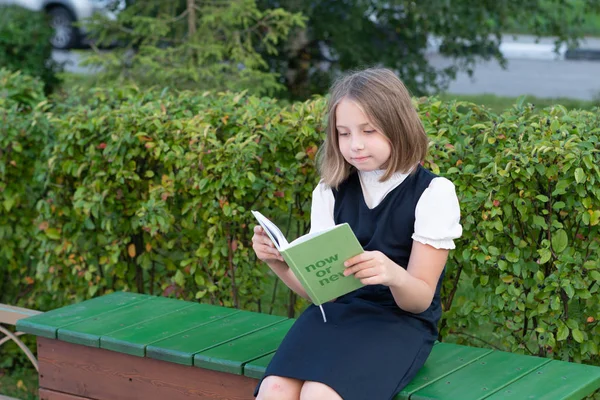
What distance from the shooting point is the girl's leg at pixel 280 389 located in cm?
278

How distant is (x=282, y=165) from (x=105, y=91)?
1283mm

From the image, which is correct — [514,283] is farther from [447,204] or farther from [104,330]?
[104,330]

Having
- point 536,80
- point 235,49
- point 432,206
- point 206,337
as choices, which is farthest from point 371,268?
point 536,80

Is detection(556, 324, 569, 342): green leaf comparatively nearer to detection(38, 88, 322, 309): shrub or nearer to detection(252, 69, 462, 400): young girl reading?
detection(252, 69, 462, 400): young girl reading

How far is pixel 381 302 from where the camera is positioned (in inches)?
116

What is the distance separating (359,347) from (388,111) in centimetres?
70

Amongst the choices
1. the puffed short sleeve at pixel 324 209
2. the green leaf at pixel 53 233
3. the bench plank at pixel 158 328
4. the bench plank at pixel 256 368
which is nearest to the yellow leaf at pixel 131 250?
the green leaf at pixel 53 233

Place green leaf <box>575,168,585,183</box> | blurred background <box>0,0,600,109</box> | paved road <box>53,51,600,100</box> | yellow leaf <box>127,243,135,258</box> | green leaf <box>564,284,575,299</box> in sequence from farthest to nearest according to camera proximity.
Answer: paved road <box>53,51,600,100</box> < blurred background <box>0,0,600,109</box> < yellow leaf <box>127,243,135,258</box> < green leaf <box>564,284,575,299</box> < green leaf <box>575,168,585,183</box>

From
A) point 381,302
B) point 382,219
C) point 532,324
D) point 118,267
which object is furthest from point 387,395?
point 118,267

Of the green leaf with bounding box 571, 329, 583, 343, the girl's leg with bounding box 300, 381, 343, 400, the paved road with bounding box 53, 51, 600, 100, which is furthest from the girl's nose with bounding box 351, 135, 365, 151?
the paved road with bounding box 53, 51, 600, 100

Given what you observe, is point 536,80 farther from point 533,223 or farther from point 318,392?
point 318,392

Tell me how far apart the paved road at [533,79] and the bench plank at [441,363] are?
1162 centimetres

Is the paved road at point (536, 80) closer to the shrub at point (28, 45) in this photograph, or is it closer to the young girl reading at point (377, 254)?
the shrub at point (28, 45)

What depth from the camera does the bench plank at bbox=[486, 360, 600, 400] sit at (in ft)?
9.06
